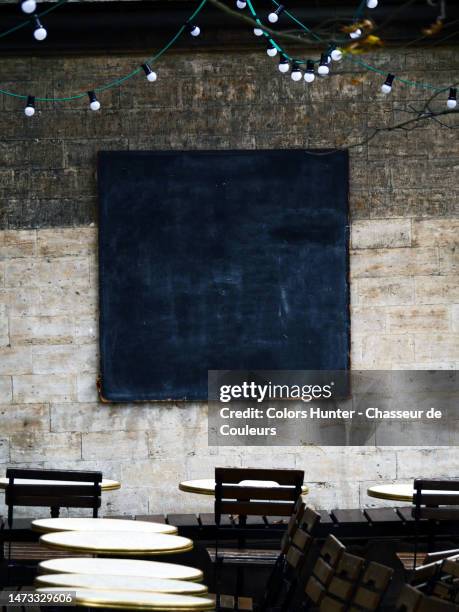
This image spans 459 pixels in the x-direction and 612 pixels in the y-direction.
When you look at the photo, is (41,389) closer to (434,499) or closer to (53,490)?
(53,490)

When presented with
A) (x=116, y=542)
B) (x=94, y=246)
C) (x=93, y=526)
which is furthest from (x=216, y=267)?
(x=116, y=542)

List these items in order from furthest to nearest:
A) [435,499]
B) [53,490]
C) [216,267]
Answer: [216,267], [435,499], [53,490]

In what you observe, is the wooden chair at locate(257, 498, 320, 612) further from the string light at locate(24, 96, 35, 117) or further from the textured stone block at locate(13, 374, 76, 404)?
the string light at locate(24, 96, 35, 117)

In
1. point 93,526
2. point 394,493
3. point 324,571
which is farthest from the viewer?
point 394,493

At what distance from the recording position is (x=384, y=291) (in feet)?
32.9

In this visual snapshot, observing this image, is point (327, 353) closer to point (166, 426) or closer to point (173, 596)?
point (166, 426)

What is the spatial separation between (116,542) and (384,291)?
4762 mm

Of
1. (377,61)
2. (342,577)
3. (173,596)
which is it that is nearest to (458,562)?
(342,577)

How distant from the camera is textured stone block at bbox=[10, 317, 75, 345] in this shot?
9.89 m

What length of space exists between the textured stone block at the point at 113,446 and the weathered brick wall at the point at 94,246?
11mm

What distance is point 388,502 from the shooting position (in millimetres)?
10094

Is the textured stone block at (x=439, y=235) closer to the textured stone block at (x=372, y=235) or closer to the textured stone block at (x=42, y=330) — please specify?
the textured stone block at (x=372, y=235)

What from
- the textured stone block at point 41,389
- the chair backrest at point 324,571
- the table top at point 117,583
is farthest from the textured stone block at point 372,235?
the table top at point 117,583

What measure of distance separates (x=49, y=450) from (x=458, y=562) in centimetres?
570
